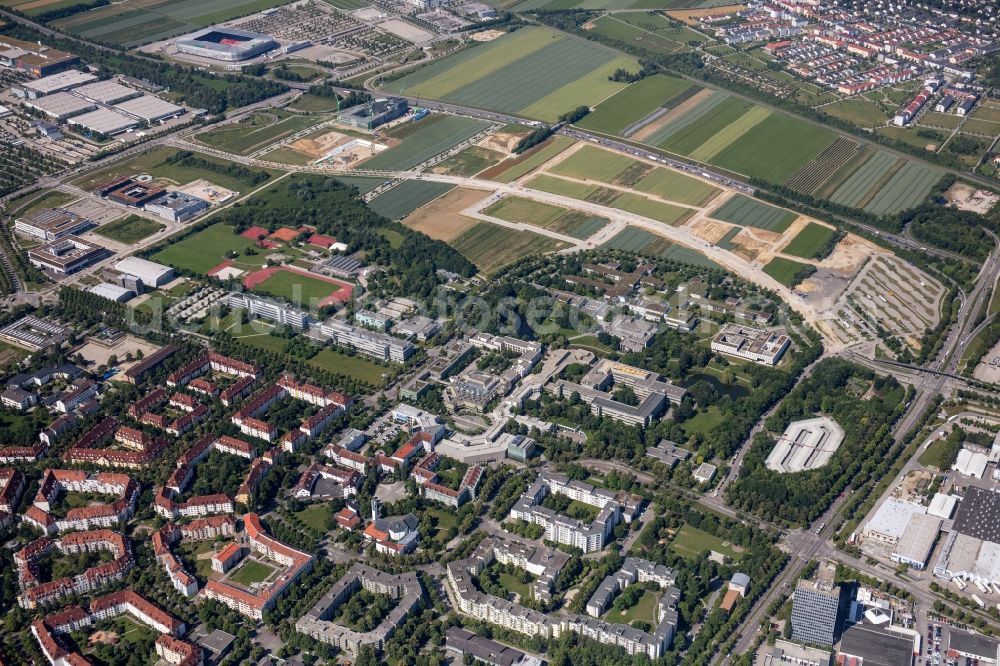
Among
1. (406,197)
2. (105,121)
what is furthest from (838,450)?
(105,121)

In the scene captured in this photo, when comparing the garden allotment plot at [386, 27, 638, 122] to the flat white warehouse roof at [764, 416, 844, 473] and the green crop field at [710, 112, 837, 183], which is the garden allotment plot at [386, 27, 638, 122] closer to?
the green crop field at [710, 112, 837, 183]

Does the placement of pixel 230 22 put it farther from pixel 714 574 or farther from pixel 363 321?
pixel 714 574

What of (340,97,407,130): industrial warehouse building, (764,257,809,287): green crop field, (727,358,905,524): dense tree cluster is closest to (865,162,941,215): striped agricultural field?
(764,257,809,287): green crop field

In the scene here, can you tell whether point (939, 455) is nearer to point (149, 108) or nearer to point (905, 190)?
point (905, 190)

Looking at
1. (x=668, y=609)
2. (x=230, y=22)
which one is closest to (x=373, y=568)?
(x=668, y=609)

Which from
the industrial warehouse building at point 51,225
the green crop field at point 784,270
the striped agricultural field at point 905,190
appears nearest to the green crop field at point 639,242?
the green crop field at point 784,270
